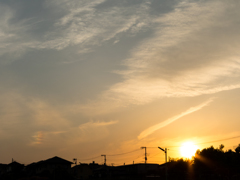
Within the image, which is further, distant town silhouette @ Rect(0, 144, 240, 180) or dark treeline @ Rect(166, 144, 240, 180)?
dark treeline @ Rect(166, 144, 240, 180)

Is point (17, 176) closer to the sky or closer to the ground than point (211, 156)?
closer to the ground

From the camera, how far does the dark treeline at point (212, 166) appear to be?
306ft

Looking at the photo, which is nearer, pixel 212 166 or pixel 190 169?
pixel 212 166

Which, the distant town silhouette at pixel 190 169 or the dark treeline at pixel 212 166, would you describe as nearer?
the distant town silhouette at pixel 190 169

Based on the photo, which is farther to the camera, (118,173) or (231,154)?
(118,173)

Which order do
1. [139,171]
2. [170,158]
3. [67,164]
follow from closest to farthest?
[67,164], [170,158], [139,171]

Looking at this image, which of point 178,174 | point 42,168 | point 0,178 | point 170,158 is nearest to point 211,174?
point 178,174

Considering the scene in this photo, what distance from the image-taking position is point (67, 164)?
371ft

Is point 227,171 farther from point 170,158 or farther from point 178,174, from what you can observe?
point 170,158

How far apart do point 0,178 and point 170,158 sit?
7161 cm

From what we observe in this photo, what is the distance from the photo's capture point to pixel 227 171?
94.2 meters

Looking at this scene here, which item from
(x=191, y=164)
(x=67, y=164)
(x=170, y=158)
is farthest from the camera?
(x=170, y=158)

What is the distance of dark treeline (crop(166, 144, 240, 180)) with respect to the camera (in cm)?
9338

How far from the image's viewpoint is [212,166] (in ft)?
317
